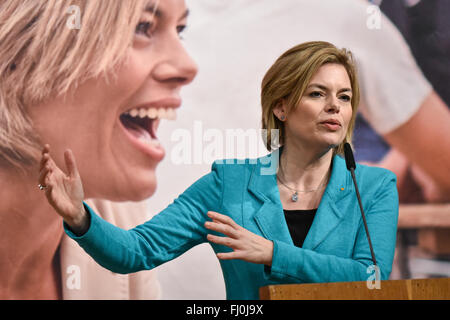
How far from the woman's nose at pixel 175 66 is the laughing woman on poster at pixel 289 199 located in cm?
83

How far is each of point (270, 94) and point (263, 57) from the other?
0.89 meters

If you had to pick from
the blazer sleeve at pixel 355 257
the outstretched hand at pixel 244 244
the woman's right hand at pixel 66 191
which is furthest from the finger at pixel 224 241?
the woman's right hand at pixel 66 191

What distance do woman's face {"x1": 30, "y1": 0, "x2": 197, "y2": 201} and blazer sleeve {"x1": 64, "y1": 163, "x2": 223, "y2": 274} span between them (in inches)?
31.7

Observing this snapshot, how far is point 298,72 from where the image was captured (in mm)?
1709

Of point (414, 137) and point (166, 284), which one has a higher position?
point (414, 137)

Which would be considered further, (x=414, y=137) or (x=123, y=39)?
(x=414, y=137)

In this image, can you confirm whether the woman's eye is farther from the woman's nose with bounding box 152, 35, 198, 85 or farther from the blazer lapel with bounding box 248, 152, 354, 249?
the blazer lapel with bounding box 248, 152, 354, 249

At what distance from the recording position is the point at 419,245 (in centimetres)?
263

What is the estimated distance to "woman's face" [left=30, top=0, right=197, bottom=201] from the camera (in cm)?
246

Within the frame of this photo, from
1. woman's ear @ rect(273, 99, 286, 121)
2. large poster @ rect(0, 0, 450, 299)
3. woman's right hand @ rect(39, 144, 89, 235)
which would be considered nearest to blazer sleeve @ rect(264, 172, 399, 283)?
woman's ear @ rect(273, 99, 286, 121)
